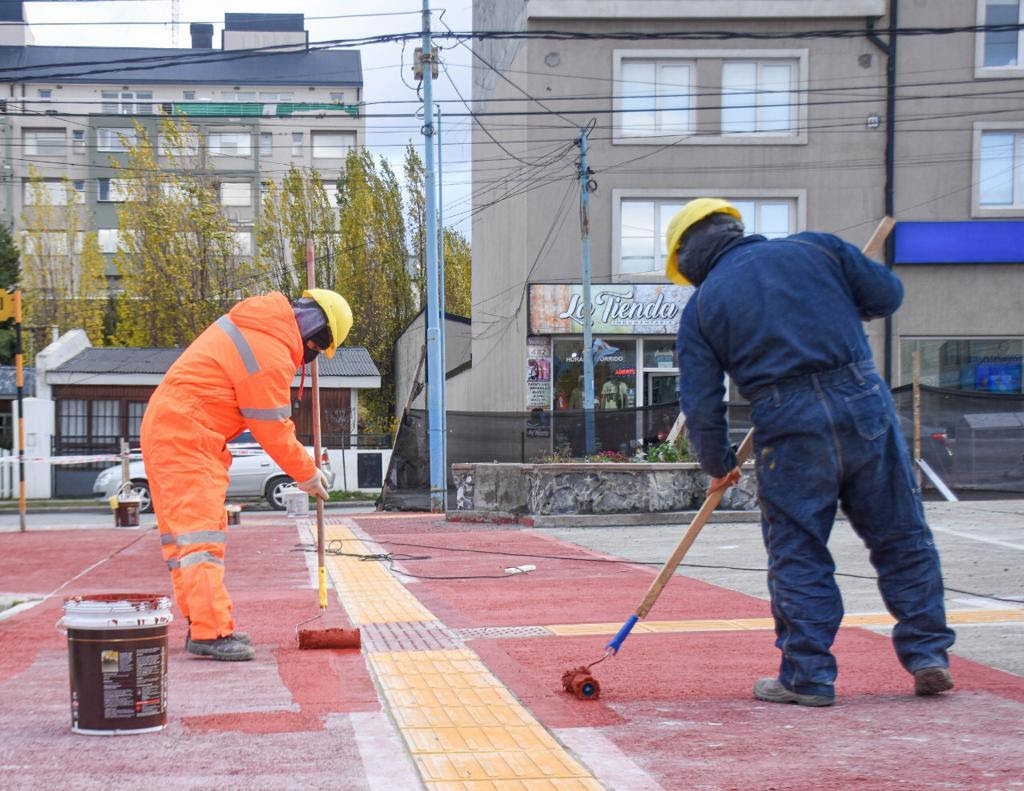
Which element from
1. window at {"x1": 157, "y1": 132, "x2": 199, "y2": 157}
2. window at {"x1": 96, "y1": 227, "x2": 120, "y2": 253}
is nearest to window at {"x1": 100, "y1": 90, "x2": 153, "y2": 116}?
window at {"x1": 96, "y1": 227, "x2": 120, "y2": 253}

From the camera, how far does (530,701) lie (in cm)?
457

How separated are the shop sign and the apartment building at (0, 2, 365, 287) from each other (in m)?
33.1

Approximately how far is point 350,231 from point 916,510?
133 ft

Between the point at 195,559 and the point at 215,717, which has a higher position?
the point at 195,559

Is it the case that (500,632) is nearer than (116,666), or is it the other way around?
(116,666)

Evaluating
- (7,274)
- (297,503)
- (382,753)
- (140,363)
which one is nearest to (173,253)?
(7,274)

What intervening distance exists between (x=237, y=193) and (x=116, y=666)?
60.2 meters

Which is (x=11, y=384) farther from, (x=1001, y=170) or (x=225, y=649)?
(x=225, y=649)

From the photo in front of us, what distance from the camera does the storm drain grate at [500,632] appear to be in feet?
20.8

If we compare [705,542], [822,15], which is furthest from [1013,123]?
[705,542]

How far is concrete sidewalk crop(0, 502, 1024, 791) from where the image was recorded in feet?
11.6

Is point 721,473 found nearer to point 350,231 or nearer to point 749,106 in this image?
point 749,106

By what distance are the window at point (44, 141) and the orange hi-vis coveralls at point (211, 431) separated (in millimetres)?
59748

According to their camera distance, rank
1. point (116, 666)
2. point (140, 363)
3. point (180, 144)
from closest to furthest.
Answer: point (116, 666) < point (140, 363) < point (180, 144)
